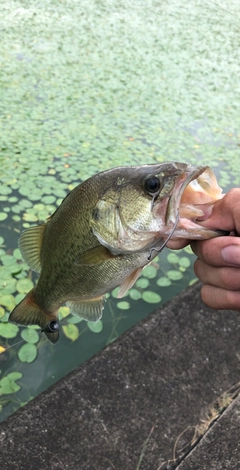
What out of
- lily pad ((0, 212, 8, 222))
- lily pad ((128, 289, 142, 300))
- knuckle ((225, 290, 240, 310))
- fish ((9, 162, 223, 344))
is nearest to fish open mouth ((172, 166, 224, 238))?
fish ((9, 162, 223, 344))

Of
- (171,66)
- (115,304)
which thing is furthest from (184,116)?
(115,304)

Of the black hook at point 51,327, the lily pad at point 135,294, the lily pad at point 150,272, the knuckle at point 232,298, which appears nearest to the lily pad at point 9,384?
the lily pad at point 135,294

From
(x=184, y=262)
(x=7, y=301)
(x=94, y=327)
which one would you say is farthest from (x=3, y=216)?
(x=184, y=262)

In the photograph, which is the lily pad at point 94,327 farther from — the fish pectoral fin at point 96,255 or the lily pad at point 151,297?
the fish pectoral fin at point 96,255

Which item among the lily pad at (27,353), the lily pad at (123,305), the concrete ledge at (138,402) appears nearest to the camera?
the concrete ledge at (138,402)

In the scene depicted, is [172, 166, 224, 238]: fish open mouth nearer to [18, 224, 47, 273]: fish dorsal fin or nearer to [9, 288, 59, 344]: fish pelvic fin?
[18, 224, 47, 273]: fish dorsal fin

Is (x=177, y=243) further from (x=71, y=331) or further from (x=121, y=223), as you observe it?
(x=71, y=331)

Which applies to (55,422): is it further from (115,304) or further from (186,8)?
(186,8)
